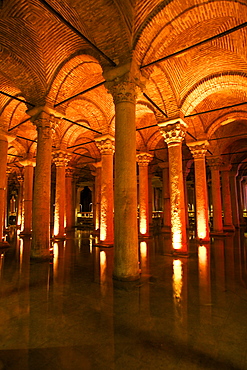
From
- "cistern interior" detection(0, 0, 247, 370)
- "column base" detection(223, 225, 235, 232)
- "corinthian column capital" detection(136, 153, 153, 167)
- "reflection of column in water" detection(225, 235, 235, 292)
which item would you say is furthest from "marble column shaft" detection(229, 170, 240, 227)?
"reflection of column in water" detection(225, 235, 235, 292)

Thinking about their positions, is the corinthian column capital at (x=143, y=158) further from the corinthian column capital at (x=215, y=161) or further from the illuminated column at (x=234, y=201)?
the illuminated column at (x=234, y=201)

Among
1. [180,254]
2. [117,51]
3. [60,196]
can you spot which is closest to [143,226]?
[60,196]

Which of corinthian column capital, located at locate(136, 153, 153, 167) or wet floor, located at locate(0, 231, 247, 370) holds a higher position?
corinthian column capital, located at locate(136, 153, 153, 167)

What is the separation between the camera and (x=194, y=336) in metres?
2.78

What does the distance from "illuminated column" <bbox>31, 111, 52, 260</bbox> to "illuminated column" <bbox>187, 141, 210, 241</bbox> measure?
23.6 ft

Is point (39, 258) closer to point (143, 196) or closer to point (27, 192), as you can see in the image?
point (143, 196)

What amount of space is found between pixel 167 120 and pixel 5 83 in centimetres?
631

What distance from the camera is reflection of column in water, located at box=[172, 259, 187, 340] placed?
9.98 ft

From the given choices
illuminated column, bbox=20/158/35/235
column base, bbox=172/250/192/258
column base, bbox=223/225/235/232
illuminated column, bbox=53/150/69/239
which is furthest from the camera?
column base, bbox=223/225/235/232

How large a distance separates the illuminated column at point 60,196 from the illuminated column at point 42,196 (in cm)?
513

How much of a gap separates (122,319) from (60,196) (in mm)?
10030

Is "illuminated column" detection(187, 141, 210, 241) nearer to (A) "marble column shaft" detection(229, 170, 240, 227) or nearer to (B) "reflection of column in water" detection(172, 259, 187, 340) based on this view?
(B) "reflection of column in water" detection(172, 259, 187, 340)

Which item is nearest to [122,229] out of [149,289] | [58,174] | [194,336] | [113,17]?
[149,289]

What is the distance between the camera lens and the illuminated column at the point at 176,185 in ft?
26.0
